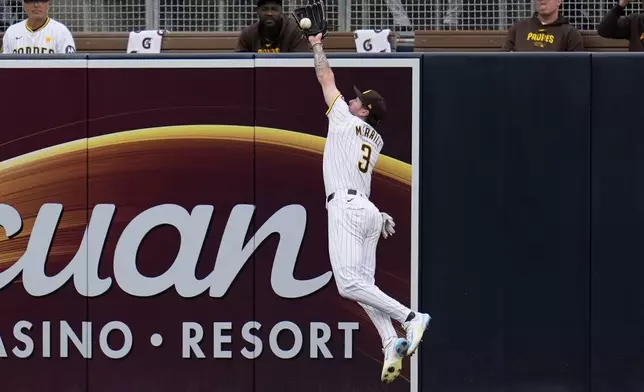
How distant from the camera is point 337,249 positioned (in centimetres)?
878

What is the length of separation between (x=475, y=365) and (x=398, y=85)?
2.18m

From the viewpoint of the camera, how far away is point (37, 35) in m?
10.3

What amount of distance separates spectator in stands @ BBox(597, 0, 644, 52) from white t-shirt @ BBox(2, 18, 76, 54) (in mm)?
4247

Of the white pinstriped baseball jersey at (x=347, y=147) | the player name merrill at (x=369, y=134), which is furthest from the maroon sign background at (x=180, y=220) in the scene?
the white pinstriped baseball jersey at (x=347, y=147)

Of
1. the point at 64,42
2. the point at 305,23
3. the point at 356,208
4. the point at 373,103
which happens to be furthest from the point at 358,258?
the point at 64,42

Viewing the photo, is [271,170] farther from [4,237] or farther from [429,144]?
[4,237]

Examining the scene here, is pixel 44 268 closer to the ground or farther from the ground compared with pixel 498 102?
closer to the ground

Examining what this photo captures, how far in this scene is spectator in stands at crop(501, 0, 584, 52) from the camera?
33.0 feet

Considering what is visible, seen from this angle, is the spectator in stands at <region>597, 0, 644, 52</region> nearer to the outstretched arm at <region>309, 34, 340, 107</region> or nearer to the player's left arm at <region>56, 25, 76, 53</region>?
the outstretched arm at <region>309, 34, 340, 107</region>

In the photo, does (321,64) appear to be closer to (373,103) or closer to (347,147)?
(373,103)

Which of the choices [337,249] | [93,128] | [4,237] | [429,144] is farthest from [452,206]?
[4,237]

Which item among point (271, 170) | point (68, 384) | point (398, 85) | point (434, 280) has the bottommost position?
point (68, 384)

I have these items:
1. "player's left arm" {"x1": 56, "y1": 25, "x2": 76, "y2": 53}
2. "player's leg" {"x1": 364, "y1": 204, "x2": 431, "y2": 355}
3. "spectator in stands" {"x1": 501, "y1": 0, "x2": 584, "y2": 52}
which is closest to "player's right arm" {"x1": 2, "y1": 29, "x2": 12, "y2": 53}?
"player's left arm" {"x1": 56, "y1": 25, "x2": 76, "y2": 53}

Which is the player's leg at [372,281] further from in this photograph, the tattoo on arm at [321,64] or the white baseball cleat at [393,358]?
the tattoo on arm at [321,64]
